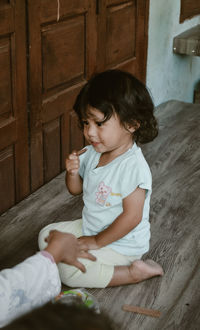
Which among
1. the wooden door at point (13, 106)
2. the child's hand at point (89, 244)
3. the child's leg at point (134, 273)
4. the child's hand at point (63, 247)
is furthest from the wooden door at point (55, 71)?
the child's hand at point (63, 247)

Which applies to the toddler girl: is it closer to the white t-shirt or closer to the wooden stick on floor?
the white t-shirt

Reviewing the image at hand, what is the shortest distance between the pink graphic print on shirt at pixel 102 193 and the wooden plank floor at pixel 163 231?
0.36 metres

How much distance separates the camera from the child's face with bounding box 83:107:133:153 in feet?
6.19

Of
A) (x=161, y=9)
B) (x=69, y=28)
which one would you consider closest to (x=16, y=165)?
(x=69, y=28)

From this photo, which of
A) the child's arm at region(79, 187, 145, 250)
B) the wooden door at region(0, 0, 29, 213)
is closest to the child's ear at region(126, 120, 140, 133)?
the child's arm at region(79, 187, 145, 250)

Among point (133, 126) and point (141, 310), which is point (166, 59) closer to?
point (133, 126)

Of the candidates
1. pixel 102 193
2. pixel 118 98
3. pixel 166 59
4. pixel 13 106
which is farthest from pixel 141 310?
pixel 166 59

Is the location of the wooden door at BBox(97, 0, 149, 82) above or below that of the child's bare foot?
above

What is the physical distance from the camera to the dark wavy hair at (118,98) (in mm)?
1865

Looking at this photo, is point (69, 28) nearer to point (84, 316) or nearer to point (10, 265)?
point (10, 265)

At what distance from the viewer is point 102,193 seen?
2.00 metres

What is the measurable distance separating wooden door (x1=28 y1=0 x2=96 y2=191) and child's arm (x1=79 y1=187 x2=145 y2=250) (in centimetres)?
95

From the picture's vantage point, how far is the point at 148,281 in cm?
210

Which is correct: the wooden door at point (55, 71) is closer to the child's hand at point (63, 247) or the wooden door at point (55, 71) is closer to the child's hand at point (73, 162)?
the child's hand at point (73, 162)
